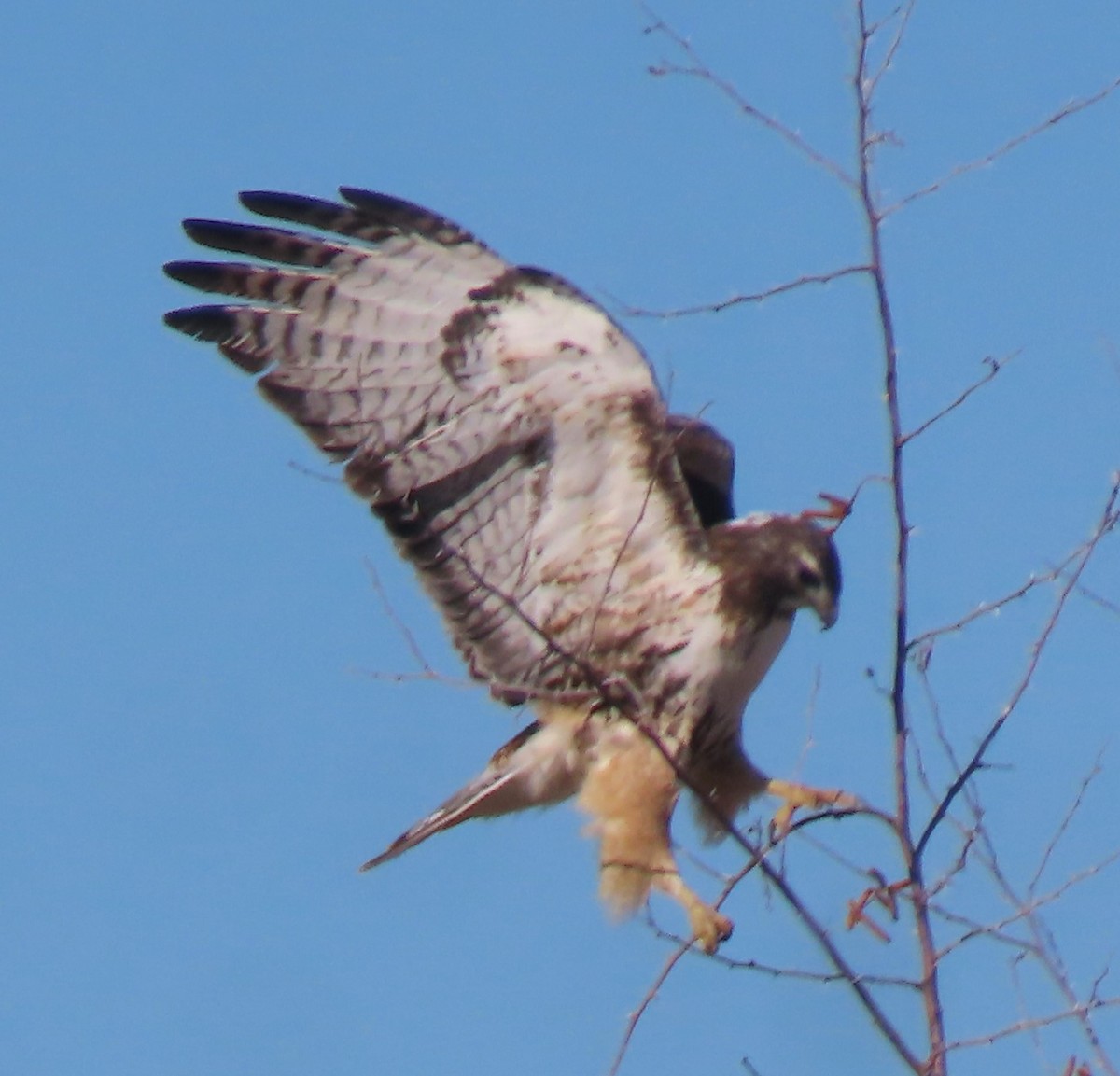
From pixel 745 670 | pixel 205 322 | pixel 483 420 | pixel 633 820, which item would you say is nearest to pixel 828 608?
pixel 745 670

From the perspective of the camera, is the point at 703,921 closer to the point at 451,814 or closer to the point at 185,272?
the point at 451,814

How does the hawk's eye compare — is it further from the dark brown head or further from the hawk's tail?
the hawk's tail

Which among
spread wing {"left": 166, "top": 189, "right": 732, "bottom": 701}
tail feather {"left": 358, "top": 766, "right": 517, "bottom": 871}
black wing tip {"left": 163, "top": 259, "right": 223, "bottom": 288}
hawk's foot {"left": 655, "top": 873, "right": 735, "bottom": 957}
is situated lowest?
hawk's foot {"left": 655, "top": 873, "right": 735, "bottom": 957}

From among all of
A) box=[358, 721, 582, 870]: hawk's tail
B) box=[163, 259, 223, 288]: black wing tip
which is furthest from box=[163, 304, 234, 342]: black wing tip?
box=[358, 721, 582, 870]: hawk's tail

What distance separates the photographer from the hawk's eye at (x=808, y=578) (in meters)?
5.53

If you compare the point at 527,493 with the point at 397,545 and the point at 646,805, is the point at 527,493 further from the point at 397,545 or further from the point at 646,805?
the point at 646,805

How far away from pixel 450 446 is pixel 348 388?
12.8 inches

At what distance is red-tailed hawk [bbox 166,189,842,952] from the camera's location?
562 cm

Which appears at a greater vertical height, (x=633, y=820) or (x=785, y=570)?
(x=785, y=570)

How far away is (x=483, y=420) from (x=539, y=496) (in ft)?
0.82

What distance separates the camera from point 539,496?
5.83m

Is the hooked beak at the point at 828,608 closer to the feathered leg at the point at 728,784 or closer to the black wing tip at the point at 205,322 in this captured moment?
the feathered leg at the point at 728,784

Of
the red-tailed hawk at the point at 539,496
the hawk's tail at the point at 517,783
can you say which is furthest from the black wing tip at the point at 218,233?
the hawk's tail at the point at 517,783

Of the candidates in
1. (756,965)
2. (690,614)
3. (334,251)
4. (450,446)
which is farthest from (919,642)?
(334,251)
